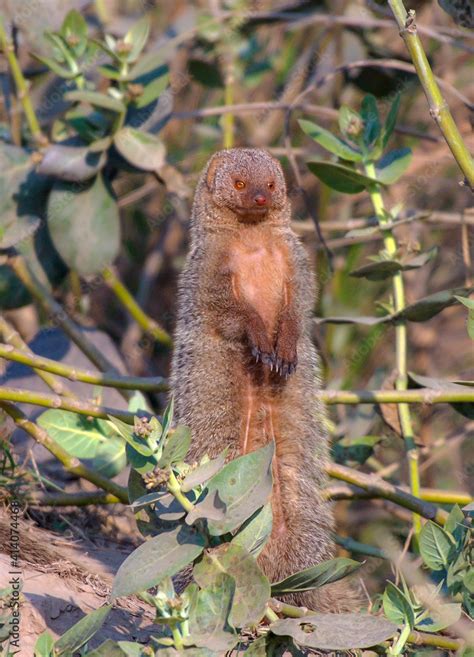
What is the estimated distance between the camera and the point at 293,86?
469cm

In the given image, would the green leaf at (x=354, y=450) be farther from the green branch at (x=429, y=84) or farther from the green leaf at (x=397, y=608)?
the green leaf at (x=397, y=608)

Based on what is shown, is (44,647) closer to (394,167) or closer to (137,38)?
(394,167)

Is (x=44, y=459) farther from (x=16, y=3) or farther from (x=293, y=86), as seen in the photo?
(x=293, y=86)

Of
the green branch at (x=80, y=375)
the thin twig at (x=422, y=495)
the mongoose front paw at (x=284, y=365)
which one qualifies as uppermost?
the mongoose front paw at (x=284, y=365)

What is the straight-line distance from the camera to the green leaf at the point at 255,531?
189 cm

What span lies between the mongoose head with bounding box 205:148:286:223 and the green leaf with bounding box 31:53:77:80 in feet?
2.77

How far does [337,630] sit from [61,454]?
118cm

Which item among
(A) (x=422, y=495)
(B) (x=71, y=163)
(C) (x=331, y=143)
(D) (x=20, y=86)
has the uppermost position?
(D) (x=20, y=86)

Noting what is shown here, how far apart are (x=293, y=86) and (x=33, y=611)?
10.3ft

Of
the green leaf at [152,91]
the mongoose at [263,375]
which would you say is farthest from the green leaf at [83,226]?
the mongoose at [263,375]

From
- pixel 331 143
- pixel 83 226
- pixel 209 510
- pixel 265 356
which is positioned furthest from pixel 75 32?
pixel 209 510

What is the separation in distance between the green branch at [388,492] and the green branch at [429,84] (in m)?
0.86

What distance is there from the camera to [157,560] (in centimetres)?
175

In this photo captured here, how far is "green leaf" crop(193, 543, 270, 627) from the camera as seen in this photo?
179 cm
